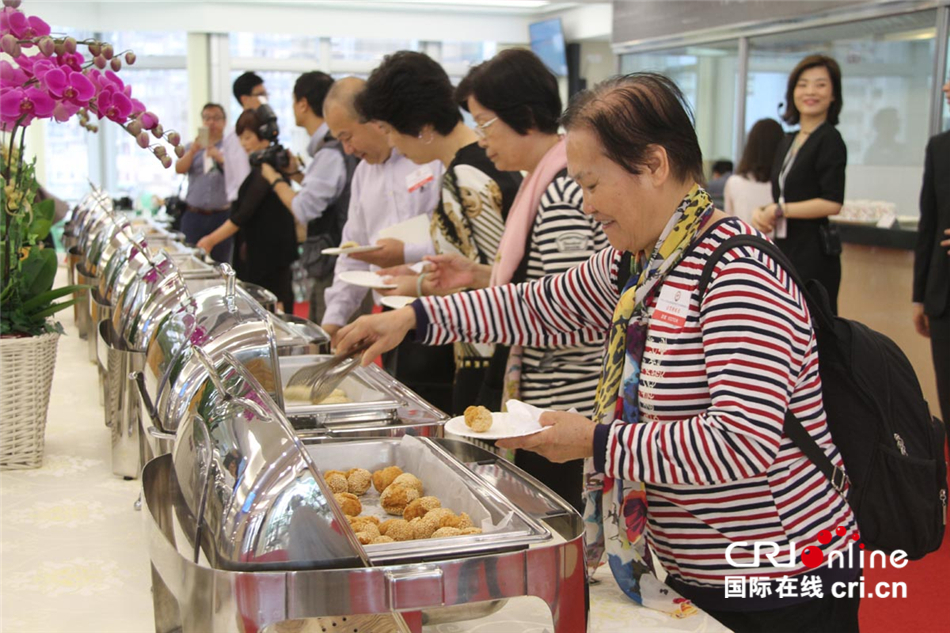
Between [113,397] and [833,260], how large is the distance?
278cm

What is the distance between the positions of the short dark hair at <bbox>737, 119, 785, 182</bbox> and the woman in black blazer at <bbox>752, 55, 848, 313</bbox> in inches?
19.1

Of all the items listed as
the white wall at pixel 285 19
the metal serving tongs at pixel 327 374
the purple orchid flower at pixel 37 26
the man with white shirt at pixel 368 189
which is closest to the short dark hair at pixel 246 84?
the man with white shirt at pixel 368 189

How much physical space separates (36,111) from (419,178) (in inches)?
47.7

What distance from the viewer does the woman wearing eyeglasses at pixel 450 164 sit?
2.04 meters

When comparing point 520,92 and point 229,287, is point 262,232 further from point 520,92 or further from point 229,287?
point 229,287

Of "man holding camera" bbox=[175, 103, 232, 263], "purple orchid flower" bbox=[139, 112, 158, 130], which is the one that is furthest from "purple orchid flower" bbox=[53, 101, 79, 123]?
"man holding camera" bbox=[175, 103, 232, 263]

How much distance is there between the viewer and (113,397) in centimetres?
150

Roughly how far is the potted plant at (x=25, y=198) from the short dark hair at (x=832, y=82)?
8.48 feet

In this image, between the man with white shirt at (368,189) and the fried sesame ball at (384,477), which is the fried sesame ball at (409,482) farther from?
the man with white shirt at (368,189)

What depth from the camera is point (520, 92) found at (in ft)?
5.87

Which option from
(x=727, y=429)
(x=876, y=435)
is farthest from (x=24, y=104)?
(x=876, y=435)

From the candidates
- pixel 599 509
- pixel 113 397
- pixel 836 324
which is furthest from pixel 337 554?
pixel 113 397

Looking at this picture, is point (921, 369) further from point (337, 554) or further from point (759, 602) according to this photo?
point (337, 554)

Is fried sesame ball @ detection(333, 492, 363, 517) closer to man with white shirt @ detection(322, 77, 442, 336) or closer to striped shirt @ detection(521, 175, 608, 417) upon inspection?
striped shirt @ detection(521, 175, 608, 417)
